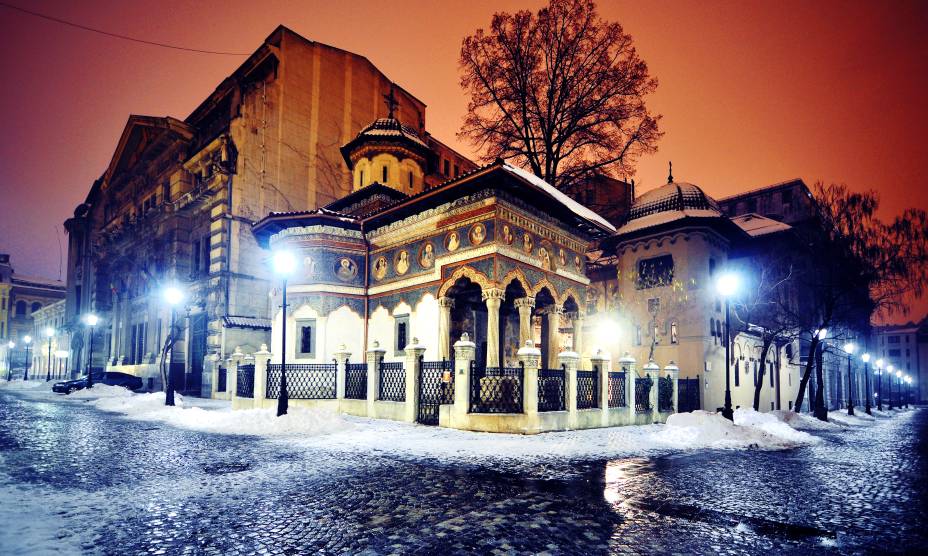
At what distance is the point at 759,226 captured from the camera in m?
29.7

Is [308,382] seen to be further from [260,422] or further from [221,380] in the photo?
[221,380]

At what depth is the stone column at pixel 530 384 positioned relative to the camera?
1242 cm

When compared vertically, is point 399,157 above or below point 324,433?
above

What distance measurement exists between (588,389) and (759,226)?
21269 mm

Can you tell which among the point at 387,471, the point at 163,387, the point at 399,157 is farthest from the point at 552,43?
the point at 163,387

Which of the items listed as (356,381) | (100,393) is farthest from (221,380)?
(356,381)

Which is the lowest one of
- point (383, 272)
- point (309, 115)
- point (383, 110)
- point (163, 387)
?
point (163, 387)

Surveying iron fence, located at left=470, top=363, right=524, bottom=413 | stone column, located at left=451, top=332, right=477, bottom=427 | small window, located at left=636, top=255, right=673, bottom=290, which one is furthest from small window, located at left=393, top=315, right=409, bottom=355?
small window, located at left=636, top=255, right=673, bottom=290

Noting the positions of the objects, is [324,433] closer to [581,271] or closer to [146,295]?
[581,271]

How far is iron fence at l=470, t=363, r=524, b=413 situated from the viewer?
1274 centimetres

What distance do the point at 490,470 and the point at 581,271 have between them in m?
15.3

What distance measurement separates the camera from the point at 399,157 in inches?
1046

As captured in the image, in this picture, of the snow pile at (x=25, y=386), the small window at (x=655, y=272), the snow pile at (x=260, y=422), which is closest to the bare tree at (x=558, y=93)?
the small window at (x=655, y=272)

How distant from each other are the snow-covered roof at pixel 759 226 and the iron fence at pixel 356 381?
71.7ft
